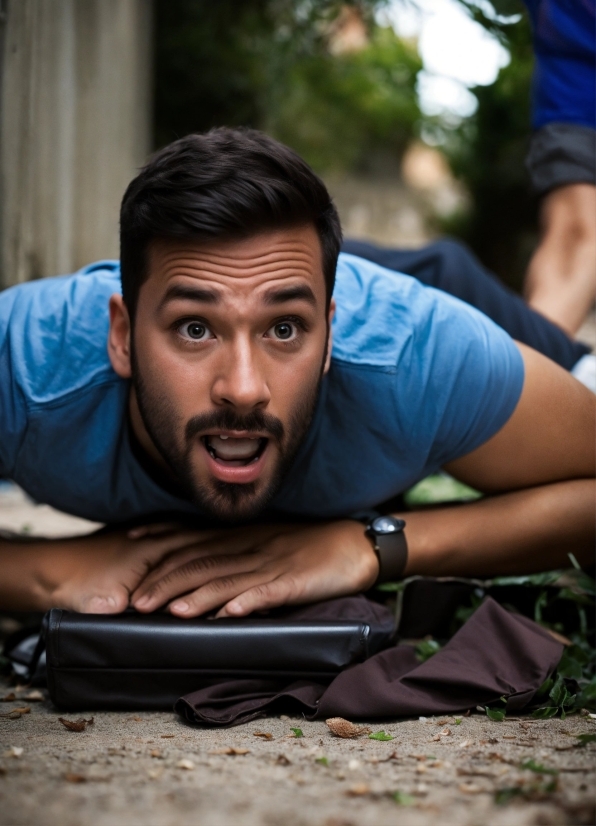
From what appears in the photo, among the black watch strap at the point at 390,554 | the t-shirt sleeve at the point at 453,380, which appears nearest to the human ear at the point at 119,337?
the t-shirt sleeve at the point at 453,380

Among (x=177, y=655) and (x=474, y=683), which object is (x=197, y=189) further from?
(x=474, y=683)

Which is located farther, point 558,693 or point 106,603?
point 106,603

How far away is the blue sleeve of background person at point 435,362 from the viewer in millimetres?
2531

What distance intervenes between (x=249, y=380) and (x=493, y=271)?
927 centimetres

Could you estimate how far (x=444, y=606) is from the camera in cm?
277

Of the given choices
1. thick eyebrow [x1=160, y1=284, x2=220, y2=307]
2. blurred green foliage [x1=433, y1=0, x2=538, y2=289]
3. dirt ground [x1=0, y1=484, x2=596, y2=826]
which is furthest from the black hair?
blurred green foliage [x1=433, y1=0, x2=538, y2=289]

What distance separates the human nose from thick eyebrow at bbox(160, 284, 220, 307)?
119mm

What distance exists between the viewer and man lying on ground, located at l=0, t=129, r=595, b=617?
2225mm

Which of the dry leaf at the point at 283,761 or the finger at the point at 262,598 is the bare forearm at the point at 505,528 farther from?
the dry leaf at the point at 283,761

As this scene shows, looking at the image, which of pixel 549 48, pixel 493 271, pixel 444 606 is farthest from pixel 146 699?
pixel 493 271

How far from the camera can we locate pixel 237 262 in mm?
2207

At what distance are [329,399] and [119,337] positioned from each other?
1.89 feet

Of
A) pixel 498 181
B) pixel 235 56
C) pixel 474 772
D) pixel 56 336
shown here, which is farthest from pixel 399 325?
pixel 498 181

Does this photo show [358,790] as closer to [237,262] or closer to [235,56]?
[237,262]
